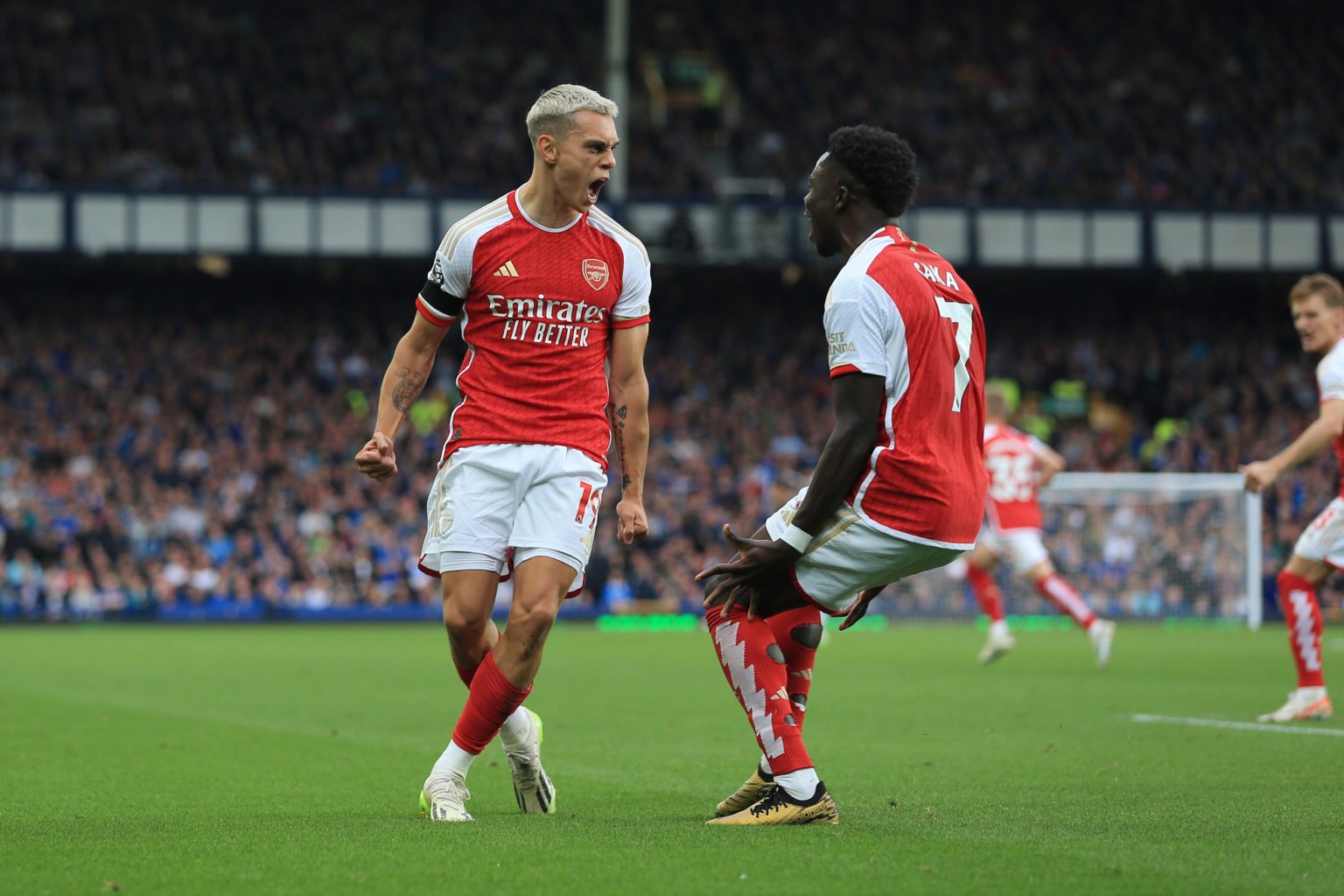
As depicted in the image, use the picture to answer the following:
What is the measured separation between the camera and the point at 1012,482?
16.7 metres

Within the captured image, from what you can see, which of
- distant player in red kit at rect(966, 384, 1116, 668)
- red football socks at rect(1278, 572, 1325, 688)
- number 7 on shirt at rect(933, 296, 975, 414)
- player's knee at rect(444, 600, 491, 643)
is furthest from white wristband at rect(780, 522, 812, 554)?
distant player in red kit at rect(966, 384, 1116, 668)

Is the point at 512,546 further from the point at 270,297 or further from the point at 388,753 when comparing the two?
the point at 270,297

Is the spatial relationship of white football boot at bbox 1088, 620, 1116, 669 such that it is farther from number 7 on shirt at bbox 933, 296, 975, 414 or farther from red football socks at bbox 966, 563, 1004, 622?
number 7 on shirt at bbox 933, 296, 975, 414

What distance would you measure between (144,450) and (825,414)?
13.6 m

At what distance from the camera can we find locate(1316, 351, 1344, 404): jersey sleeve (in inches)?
361

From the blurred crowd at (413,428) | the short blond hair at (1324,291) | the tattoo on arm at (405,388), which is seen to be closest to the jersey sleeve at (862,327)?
the tattoo on arm at (405,388)

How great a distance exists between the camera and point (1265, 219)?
36.7 metres

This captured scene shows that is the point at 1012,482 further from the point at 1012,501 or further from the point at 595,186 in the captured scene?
the point at 595,186

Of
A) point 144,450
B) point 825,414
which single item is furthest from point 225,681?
point 825,414

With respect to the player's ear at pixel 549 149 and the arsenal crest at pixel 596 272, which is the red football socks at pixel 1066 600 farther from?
the player's ear at pixel 549 149

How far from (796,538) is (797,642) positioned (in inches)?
23.4

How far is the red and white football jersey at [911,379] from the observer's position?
531 centimetres

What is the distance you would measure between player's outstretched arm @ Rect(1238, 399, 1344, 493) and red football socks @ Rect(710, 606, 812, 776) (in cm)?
387

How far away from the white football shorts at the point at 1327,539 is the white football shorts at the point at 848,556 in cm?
505
